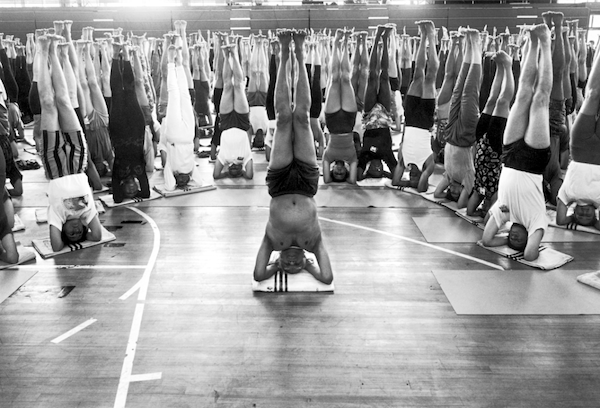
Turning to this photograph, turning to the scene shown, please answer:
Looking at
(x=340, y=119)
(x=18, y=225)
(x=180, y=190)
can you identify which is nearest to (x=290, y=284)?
(x=180, y=190)

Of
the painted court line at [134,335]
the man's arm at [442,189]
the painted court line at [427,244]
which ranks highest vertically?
the man's arm at [442,189]

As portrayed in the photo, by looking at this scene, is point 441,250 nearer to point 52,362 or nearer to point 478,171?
point 478,171

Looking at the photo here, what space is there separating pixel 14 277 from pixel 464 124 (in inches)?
241

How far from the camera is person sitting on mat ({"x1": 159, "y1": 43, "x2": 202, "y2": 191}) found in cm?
827

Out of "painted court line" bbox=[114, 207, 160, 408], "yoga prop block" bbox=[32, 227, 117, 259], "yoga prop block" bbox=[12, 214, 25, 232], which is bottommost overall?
"painted court line" bbox=[114, 207, 160, 408]

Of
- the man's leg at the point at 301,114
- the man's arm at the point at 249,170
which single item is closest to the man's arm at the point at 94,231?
the man's leg at the point at 301,114

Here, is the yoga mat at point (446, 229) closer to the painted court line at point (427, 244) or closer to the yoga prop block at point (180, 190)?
→ the painted court line at point (427, 244)

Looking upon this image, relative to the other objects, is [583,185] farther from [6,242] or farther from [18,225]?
[18,225]

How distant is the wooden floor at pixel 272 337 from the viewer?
385 centimetres

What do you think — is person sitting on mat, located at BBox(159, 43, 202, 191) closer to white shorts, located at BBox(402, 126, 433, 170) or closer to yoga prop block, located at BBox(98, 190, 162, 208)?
yoga prop block, located at BBox(98, 190, 162, 208)

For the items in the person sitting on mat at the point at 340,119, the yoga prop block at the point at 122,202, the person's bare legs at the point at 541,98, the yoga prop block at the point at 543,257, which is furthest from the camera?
the person sitting on mat at the point at 340,119

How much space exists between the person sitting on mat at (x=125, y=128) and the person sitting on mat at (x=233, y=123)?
1648mm

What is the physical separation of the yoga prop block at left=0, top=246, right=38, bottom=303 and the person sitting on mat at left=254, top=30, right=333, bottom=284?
2.55 metres

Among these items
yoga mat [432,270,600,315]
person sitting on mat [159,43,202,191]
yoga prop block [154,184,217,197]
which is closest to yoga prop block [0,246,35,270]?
yoga prop block [154,184,217,197]
